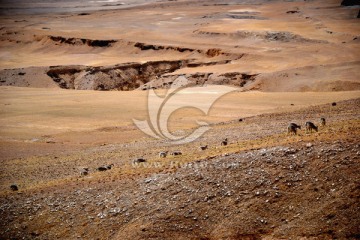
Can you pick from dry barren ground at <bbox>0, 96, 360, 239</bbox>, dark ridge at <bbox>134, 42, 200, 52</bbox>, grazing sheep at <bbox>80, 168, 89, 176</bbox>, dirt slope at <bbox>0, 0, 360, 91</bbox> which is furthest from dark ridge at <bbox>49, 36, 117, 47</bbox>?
dry barren ground at <bbox>0, 96, 360, 239</bbox>

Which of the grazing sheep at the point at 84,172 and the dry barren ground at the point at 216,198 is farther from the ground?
the dry barren ground at the point at 216,198

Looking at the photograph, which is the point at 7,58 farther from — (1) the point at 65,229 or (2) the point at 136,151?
(1) the point at 65,229

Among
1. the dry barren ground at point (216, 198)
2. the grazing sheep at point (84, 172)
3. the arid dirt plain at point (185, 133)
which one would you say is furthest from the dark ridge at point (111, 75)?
the dry barren ground at point (216, 198)

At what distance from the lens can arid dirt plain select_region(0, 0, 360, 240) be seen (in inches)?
429

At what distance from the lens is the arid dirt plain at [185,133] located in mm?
10906

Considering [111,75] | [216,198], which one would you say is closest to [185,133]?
[216,198]

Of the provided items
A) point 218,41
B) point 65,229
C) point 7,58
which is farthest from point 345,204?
point 7,58

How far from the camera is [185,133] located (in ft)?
74.3

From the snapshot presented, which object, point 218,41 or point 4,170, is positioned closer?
point 4,170

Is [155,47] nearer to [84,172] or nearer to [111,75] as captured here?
[111,75]

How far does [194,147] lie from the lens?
1789cm

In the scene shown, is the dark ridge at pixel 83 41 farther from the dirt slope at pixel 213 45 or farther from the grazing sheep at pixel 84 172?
the grazing sheep at pixel 84 172

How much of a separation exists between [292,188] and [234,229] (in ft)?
6.03

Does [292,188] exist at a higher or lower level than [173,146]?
higher
